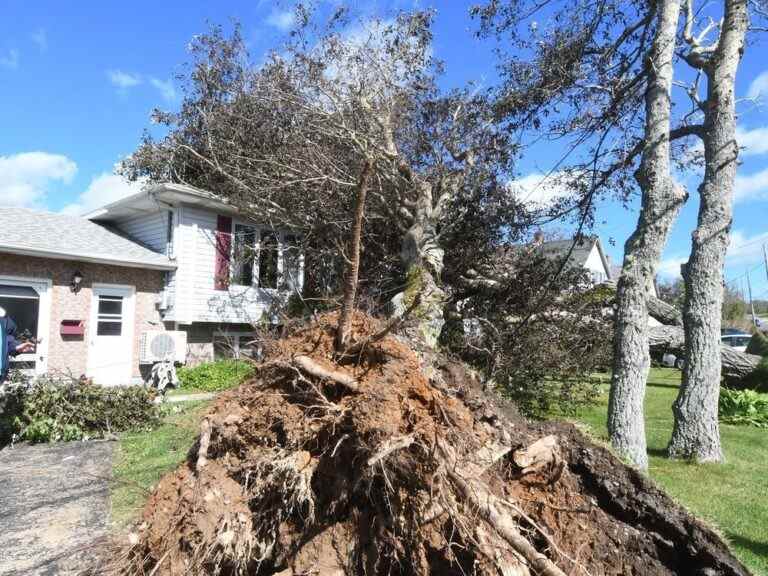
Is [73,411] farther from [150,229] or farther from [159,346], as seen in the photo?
[150,229]

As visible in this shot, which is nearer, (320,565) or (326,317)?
(320,565)

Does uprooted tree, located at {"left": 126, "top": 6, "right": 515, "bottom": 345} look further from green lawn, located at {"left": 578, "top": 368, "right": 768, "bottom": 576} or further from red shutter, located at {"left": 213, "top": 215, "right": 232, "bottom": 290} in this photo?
green lawn, located at {"left": 578, "top": 368, "right": 768, "bottom": 576}

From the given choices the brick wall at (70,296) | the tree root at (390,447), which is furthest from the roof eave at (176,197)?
the tree root at (390,447)

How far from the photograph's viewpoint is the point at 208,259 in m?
13.4

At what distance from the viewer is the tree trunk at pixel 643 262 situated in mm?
Answer: 5832

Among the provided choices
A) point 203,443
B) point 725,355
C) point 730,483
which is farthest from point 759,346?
point 203,443

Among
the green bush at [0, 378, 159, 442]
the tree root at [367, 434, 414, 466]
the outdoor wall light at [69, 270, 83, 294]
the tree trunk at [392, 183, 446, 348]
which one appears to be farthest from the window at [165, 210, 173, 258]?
the tree root at [367, 434, 414, 466]

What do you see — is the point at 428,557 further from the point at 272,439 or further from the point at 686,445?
the point at 686,445

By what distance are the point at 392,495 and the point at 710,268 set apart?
606 cm

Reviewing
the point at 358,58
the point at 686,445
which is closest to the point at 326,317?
the point at 686,445

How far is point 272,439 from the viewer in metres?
2.95

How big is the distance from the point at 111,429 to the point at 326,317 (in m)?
6.03

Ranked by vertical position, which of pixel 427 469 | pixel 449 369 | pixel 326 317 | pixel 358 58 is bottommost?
pixel 427 469

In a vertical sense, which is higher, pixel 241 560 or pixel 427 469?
pixel 427 469
